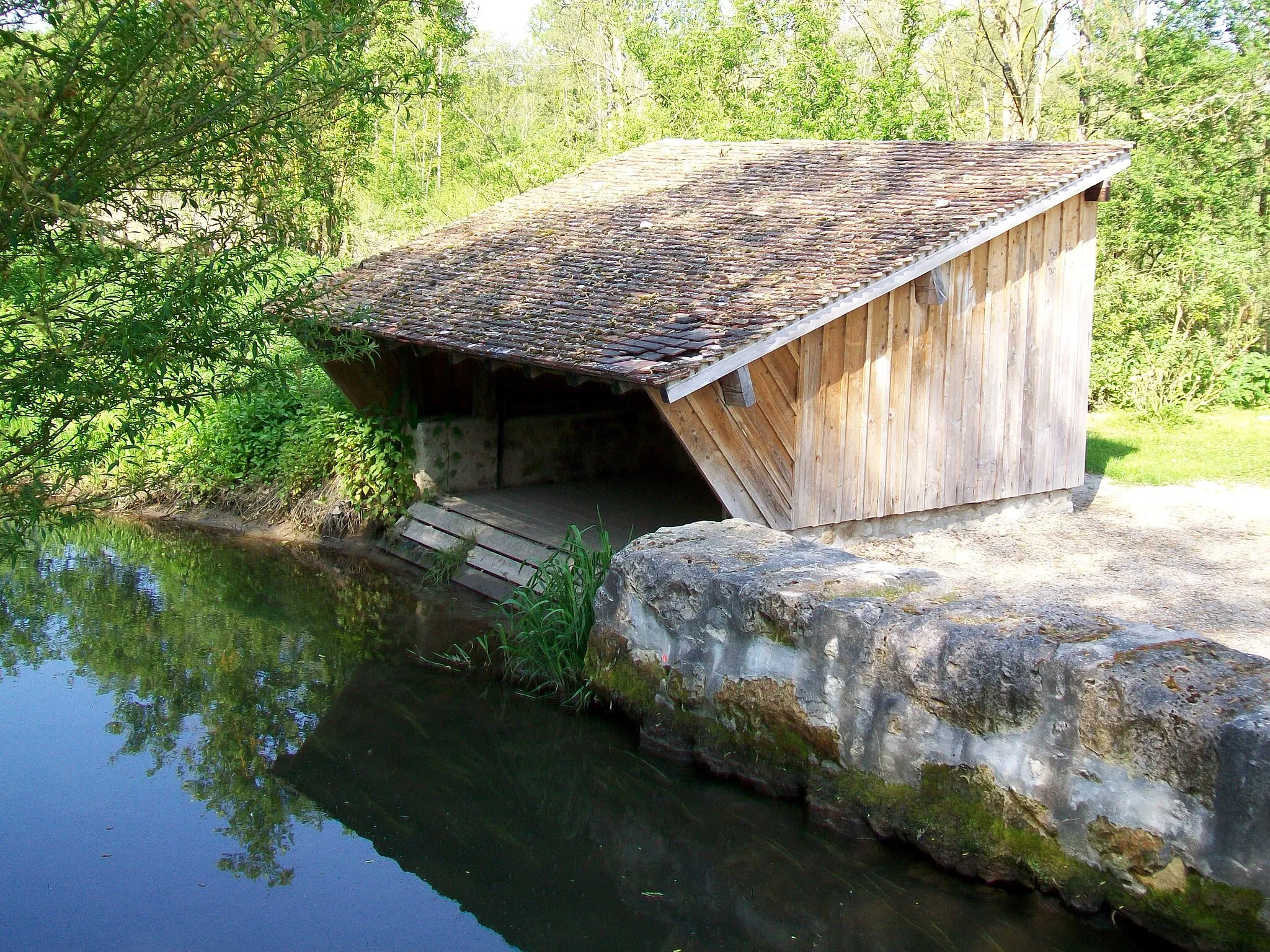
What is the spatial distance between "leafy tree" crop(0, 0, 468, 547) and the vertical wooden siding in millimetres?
3212

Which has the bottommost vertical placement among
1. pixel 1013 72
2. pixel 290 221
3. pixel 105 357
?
pixel 105 357

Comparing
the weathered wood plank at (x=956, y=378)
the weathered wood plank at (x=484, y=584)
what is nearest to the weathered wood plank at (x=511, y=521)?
the weathered wood plank at (x=484, y=584)

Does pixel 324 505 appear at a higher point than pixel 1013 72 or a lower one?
lower

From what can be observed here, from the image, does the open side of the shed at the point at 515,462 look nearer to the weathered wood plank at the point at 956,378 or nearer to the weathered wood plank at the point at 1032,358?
the weathered wood plank at the point at 956,378

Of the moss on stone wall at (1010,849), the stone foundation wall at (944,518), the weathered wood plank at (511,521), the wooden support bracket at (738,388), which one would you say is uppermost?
the wooden support bracket at (738,388)

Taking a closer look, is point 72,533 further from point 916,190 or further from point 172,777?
point 916,190

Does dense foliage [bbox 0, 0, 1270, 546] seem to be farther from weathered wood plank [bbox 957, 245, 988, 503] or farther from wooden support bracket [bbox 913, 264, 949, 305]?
weathered wood plank [bbox 957, 245, 988, 503]

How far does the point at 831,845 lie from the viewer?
5.43 metres

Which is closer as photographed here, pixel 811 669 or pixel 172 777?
pixel 811 669

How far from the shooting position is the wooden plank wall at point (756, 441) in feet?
25.5

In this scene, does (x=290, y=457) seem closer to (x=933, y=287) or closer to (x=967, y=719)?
(x=933, y=287)

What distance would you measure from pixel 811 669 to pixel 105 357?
346 centimetres

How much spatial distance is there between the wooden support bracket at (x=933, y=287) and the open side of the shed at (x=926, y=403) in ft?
0.05

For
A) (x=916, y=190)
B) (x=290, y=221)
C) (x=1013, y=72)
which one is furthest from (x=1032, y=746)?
(x=1013, y=72)
